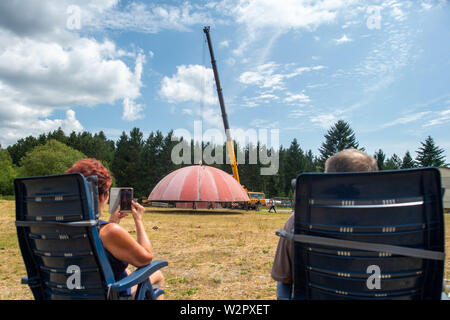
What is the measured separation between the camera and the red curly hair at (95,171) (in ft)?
7.43

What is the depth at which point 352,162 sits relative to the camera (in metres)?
1.97

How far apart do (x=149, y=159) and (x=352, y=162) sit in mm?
62703

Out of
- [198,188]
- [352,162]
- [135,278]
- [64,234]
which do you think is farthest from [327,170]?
[198,188]

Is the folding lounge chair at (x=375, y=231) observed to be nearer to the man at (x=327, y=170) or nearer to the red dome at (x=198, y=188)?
the man at (x=327, y=170)

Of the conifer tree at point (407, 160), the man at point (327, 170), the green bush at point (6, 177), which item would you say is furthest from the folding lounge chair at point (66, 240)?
the conifer tree at point (407, 160)

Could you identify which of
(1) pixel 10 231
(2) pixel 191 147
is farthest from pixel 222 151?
(1) pixel 10 231

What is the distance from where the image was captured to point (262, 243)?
9273 millimetres

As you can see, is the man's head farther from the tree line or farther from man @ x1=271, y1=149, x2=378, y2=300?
the tree line

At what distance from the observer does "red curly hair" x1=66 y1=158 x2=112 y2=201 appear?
227cm

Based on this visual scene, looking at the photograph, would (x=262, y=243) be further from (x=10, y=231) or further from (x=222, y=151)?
Answer: (x=222, y=151)

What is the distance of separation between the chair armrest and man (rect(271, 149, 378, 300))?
2.84ft

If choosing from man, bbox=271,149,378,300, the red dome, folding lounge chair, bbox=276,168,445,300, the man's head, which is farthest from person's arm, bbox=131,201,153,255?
the red dome

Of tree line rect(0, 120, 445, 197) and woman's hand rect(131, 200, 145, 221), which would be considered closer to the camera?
woman's hand rect(131, 200, 145, 221)
